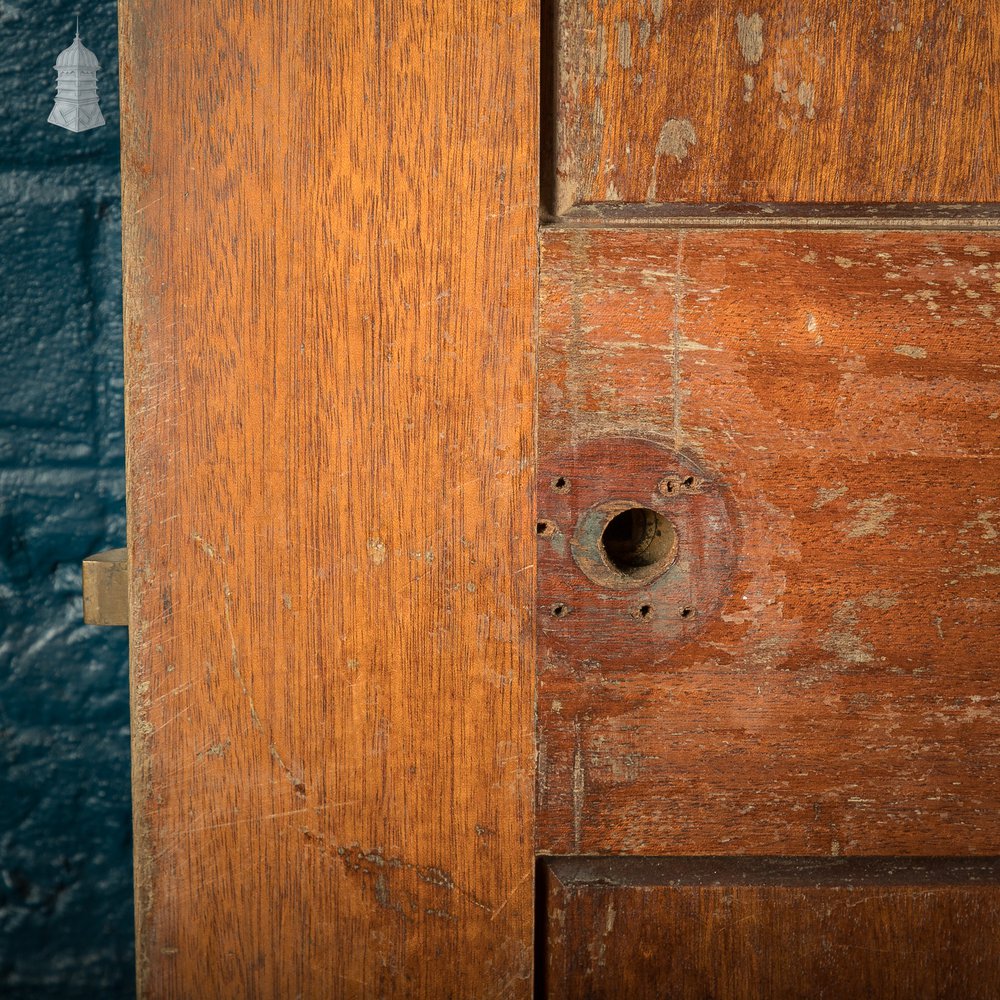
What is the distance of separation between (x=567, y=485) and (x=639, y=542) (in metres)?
0.05

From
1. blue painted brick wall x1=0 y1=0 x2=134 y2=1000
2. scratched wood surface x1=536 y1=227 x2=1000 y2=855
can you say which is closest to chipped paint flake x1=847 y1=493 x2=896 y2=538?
scratched wood surface x1=536 y1=227 x2=1000 y2=855

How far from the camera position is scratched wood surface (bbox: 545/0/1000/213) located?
367 mm

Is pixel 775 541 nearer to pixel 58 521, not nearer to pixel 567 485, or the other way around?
pixel 567 485

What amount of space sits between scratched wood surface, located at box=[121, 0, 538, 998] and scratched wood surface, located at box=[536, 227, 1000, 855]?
0.03m

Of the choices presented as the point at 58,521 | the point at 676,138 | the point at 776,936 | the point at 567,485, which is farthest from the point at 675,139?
the point at 58,521

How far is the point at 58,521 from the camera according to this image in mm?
703

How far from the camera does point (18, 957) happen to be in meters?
0.71

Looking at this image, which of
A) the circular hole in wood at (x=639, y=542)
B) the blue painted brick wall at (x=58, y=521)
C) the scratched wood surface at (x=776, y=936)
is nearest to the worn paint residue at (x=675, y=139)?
the circular hole in wood at (x=639, y=542)

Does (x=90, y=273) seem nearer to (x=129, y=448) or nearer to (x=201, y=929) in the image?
(x=129, y=448)

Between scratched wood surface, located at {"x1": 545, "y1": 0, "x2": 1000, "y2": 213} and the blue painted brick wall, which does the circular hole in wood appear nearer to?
scratched wood surface, located at {"x1": 545, "y1": 0, "x2": 1000, "y2": 213}

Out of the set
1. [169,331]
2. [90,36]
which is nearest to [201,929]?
[169,331]

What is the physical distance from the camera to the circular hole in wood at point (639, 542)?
14.9 inches

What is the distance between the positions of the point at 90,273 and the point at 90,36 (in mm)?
→ 198

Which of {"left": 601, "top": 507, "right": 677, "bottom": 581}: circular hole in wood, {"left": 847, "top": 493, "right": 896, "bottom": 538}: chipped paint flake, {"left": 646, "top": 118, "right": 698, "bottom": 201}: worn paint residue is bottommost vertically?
{"left": 601, "top": 507, "right": 677, "bottom": 581}: circular hole in wood
